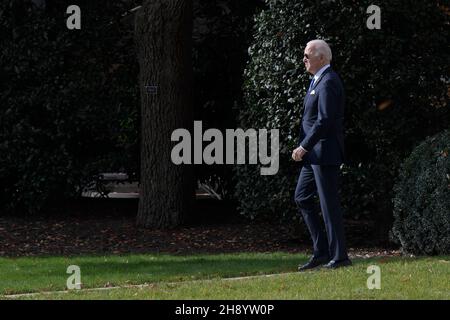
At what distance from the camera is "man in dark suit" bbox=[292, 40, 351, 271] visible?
379 inches

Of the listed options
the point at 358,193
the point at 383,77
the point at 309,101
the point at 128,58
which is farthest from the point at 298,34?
the point at 128,58

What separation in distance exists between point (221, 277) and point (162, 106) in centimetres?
482

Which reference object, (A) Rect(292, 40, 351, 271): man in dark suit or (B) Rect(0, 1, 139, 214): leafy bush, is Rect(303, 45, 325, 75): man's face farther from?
(B) Rect(0, 1, 139, 214): leafy bush

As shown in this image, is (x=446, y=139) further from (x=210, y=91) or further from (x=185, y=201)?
(x=210, y=91)

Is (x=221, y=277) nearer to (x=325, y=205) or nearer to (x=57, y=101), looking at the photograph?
(x=325, y=205)

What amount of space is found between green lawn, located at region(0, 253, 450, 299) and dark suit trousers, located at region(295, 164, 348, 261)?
0.29 metres

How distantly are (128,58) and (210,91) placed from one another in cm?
135

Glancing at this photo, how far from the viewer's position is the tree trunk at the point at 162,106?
14539mm

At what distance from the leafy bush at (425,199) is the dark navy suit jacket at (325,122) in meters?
1.89

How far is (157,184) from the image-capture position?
47.9ft

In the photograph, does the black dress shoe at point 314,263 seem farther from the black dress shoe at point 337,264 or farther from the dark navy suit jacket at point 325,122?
the dark navy suit jacket at point 325,122

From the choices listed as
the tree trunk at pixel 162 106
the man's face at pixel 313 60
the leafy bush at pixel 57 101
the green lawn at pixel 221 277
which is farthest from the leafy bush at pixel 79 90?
the man's face at pixel 313 60

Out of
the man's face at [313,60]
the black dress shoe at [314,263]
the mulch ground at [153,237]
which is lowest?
the mulch ground at [153,237]

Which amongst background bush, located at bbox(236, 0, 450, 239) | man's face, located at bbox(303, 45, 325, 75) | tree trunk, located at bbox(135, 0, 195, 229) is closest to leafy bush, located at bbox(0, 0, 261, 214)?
tree trunk, located at bbox(135, 0, 195, 229)
